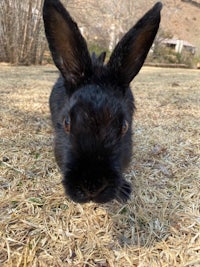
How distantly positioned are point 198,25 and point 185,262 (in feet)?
130

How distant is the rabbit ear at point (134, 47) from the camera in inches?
94.3

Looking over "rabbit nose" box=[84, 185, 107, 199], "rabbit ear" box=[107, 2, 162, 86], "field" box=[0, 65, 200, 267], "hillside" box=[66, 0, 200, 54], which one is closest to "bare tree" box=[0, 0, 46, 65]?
"hillside" box=[66, 0, 200, 54]

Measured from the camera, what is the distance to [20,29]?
52.7ft

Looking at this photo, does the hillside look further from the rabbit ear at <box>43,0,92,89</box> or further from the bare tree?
the rabbit ear at <box>43,0,92,89</box>

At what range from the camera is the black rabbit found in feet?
6.22

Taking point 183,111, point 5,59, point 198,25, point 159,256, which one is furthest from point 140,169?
point 198,25

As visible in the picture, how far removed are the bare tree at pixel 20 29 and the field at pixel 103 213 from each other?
41.9 feet

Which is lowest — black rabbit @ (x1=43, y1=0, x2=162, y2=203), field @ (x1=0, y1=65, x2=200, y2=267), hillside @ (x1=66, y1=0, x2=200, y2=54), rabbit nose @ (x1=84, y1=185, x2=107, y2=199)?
hillside @ (x1=66, y1=0, x2=200, y2=54)

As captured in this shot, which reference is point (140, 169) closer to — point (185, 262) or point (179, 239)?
point (179, 239)

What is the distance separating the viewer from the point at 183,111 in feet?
18.8

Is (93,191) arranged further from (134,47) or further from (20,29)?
(20,29)

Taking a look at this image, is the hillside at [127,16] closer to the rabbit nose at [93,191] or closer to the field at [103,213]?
the field at [103,213]

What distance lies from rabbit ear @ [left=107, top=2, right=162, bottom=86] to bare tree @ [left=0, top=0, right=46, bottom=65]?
46.9 feet

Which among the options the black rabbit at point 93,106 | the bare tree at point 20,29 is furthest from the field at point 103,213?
the bare tree at point 20,29
